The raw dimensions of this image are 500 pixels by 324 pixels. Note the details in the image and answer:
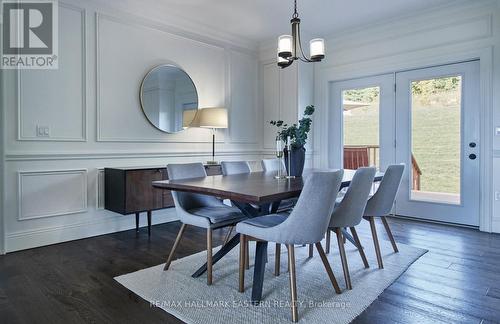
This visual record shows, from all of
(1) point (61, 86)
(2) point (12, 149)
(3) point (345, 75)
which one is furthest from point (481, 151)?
(2) point (12, 149)

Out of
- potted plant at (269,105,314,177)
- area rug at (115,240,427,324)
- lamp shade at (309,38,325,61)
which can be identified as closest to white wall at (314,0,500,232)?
area rug at (115,240,427,324)

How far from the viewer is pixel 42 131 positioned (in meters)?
3.19

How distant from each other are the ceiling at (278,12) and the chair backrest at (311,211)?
107 inches

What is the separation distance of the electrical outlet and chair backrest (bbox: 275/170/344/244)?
2.55 metres

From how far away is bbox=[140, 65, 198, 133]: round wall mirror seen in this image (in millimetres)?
3992

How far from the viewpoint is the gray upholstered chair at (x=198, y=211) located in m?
2.37

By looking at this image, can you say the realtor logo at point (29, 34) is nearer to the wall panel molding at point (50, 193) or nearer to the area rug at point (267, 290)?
the wall panel molding at point (50, 193)

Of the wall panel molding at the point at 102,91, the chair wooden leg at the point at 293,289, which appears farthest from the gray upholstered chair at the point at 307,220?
the wall panel molding at the point at 102,91

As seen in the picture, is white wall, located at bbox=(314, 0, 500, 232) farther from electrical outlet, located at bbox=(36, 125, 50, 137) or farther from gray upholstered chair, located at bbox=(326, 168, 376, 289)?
electrical outlet, located at bbox=(36, 125, 50, 137)

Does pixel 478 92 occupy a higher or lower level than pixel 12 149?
higher

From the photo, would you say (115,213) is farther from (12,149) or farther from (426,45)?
(426,45)

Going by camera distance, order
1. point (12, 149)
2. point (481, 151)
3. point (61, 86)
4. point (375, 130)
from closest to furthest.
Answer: point (12, 149) → point (61, 86) → point (481, 151) → point (375, 130)

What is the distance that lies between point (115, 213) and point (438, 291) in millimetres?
3161

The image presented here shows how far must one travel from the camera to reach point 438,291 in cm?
218
